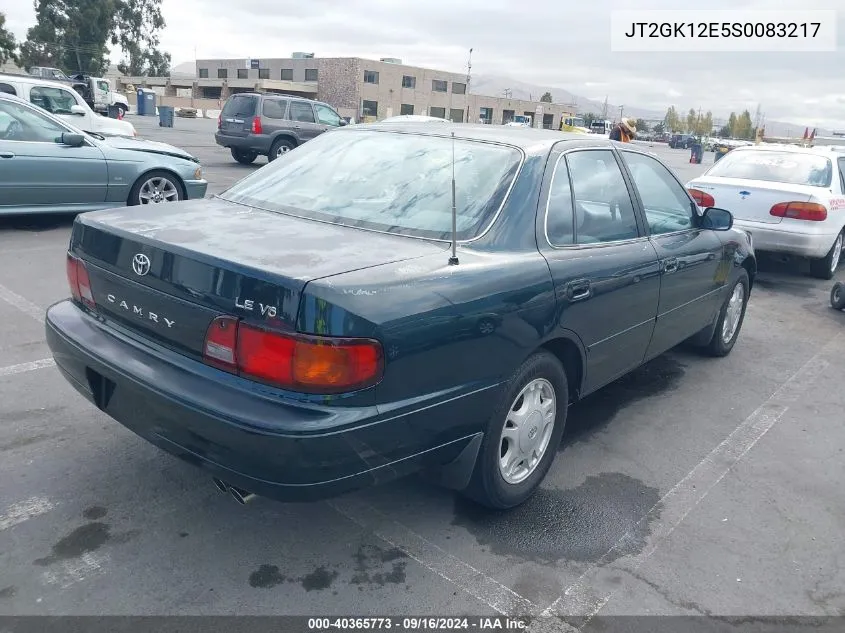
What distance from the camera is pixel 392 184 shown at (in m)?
3.42

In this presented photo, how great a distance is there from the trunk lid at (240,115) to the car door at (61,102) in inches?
165

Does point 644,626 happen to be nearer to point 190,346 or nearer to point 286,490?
point 286,490

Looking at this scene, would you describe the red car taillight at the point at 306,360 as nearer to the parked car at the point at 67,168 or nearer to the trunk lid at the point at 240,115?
the parked car at the point at 67,168

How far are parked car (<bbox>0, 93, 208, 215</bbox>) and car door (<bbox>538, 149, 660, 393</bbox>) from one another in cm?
601

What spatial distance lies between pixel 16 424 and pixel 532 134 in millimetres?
3013

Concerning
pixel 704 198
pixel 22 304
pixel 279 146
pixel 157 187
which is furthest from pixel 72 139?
pixel 279 146

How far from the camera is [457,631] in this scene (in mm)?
2543

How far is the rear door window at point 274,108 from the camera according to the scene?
17625 millimetres

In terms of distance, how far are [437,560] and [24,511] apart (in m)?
1.70

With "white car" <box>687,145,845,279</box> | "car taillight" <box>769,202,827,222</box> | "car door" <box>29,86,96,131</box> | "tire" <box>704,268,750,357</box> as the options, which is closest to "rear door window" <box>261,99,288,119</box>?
"car door" <box>29,86,96,131</box>

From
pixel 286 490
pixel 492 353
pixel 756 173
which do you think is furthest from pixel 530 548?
pixel 756 173

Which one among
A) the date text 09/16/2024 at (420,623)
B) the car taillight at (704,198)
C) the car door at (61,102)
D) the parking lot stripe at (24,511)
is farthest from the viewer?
the car door at (61,102)

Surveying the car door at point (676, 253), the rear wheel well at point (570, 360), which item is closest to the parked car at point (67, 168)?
the car door at point (676, 253)

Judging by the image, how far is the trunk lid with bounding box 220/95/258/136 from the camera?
692 inches
